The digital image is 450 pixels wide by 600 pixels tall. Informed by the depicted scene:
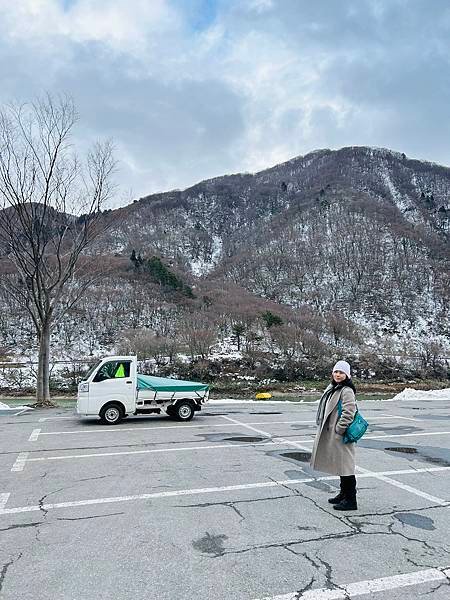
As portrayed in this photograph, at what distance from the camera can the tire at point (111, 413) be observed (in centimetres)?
1320

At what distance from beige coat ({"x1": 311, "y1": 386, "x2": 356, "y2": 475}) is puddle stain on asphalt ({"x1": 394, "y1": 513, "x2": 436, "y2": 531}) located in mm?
753

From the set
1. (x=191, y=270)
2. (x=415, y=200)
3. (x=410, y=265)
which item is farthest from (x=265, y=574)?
(x=415, y=200)

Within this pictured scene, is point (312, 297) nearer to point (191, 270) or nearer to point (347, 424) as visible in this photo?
point (191, 270)

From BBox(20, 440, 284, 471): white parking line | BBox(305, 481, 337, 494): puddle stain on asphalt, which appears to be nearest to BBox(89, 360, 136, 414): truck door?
BBox(20, 440, 284, 471): white parking line

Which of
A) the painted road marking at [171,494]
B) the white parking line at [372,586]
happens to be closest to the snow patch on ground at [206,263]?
the painted road marking at [171,494]

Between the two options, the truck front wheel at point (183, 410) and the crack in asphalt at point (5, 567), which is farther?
the truck front wheel at point (183, 410)

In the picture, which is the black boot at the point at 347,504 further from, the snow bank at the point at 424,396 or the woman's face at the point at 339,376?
Result: the snow bank at the point at 424,396

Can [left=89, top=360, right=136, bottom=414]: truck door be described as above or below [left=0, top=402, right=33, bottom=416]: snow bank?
above

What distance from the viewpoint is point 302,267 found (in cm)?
10919

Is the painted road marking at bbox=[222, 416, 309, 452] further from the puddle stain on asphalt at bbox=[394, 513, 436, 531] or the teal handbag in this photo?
the teal handbag

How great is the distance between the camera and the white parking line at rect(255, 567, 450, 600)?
3.68m

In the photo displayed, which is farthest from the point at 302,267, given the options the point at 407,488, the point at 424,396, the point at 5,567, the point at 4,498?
the point at 5,567

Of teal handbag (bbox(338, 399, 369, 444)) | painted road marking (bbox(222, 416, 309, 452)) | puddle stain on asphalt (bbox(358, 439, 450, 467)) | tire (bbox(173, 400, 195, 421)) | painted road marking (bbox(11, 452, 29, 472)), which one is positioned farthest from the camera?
tire (bbox(173, 400, 195, 421))

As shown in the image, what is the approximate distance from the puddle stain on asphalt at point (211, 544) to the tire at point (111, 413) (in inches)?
343
